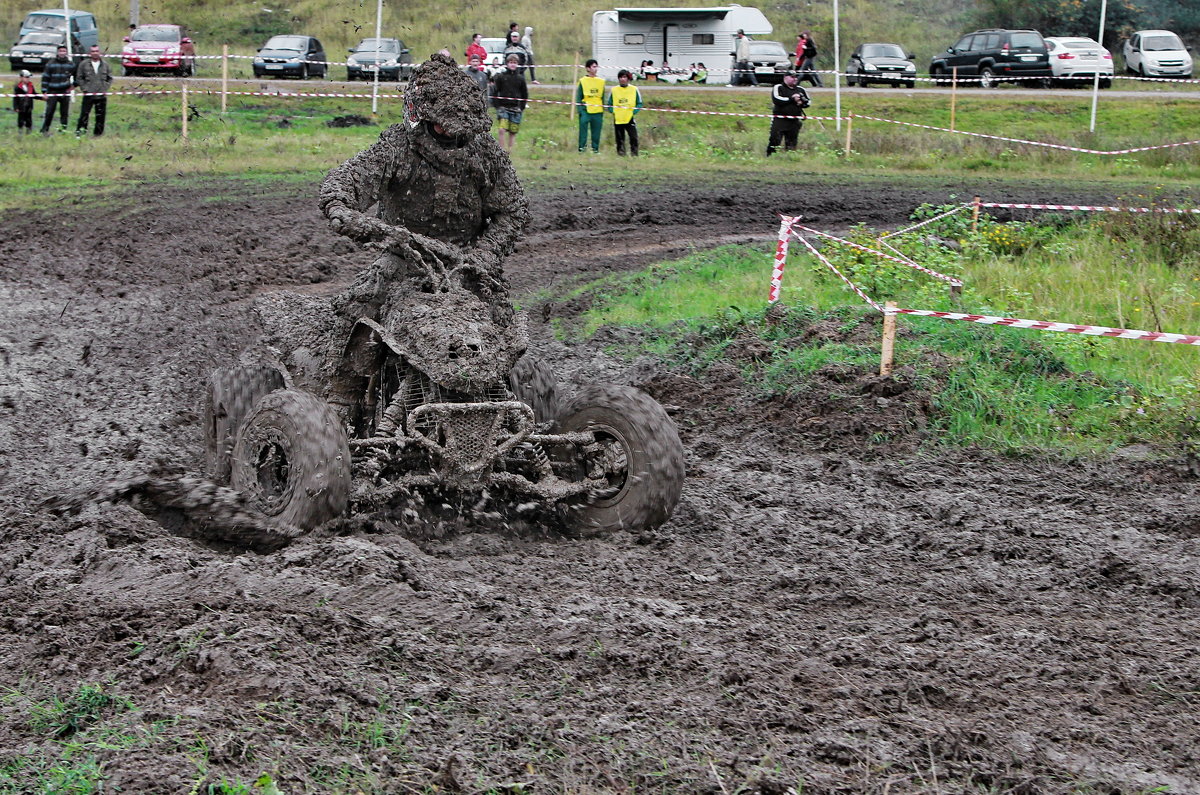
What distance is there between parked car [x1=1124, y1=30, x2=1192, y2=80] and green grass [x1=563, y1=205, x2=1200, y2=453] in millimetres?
28084

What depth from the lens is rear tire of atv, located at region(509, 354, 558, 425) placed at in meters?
6.99

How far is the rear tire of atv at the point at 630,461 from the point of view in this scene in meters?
6.21

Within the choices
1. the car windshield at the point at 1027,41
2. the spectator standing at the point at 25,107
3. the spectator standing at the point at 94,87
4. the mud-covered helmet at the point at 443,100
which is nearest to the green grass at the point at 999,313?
the mud-covered helmet at the point at 443,100

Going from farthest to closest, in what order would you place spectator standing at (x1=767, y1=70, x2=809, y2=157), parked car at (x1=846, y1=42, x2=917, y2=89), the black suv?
parked car at (x1=846, y1=42, x2=917, y2=89) < the black suv < spectator standing at (x1=767, y1=70, x2=809, y2=157)

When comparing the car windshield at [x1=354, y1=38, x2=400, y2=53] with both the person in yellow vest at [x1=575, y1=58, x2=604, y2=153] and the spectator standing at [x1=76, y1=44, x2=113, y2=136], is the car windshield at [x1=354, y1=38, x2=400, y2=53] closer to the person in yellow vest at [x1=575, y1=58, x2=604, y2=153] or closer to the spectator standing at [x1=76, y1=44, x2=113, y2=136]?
the spectator standing at [x1=76, y1=44, x2=113, y2=136]

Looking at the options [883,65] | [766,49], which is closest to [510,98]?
[883,65]

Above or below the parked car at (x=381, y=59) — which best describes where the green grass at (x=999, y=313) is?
below

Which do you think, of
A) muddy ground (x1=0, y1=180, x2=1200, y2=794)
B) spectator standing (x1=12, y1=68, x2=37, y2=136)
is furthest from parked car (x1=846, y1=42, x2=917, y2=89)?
muddy ground (x1=0, y1=180, x2=1200, y2=794)

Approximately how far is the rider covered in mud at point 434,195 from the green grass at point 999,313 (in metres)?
2.89

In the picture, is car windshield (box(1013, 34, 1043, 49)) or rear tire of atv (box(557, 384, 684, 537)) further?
car windshield (box(1013, 34, 1043, 49))

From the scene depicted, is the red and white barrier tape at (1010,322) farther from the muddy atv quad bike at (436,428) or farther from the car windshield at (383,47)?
the car windshield at (383,47)

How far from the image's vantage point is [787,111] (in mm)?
24969

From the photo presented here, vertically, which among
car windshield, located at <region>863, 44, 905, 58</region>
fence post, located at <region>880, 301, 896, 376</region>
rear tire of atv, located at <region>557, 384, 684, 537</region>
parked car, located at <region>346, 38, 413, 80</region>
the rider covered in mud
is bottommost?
rear tire of atv, located at <region>557, 384, 684, 537</region>

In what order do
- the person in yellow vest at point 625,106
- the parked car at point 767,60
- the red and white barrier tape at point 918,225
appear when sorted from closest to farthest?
1. the red and white barrier tape at point 918,225
2. the person in yellow vest at point 625,106
3. the parked car at point 767,60
